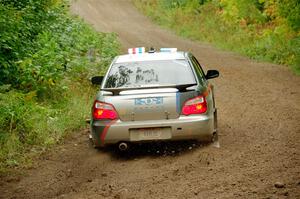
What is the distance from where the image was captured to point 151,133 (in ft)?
28.0

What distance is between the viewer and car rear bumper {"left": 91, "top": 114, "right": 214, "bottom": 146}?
8461mm

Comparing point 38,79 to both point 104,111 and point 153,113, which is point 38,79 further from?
point 153,113

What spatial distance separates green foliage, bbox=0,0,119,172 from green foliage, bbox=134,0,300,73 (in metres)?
7.63

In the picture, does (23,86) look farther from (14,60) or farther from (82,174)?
(82,174)

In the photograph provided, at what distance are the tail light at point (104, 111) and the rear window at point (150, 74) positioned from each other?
515 mm

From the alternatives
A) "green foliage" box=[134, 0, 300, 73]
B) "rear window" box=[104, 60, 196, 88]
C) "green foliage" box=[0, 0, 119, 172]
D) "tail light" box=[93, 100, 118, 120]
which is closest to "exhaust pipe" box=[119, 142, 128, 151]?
"tail light" box=[93, 100, 118, 120]

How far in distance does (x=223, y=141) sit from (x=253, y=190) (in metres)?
3.08

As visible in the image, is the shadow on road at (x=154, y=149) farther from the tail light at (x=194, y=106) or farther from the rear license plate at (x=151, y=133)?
the tail light at (x=194, y=106)

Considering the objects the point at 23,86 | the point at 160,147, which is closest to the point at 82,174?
the point at 160,147

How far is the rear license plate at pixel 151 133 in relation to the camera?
27.9ft

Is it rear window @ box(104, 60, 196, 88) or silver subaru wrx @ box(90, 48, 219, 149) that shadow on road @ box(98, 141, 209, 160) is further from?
rear window @ box(104, 60, 196, 88)

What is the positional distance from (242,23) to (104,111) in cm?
2033

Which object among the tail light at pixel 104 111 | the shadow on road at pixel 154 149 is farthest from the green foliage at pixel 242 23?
the tail light at pixel 104 111

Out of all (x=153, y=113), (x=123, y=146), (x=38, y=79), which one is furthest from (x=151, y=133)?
(x=38, y=79)
